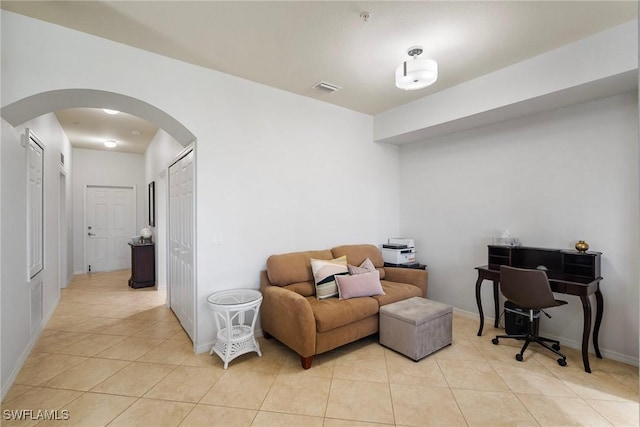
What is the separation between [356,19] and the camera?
2.23m

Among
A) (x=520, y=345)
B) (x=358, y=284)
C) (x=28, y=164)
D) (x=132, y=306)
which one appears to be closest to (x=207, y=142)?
(x=28, y=164)

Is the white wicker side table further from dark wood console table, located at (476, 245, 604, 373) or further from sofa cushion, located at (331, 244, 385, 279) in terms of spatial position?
dark wood console table, located at (476, 245, 604, 373)

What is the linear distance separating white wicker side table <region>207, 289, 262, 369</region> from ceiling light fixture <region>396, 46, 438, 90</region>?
2346 mm

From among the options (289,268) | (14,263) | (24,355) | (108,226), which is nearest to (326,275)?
(289,268)

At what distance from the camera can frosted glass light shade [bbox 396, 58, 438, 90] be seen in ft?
7.72

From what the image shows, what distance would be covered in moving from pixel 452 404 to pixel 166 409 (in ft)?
6.64

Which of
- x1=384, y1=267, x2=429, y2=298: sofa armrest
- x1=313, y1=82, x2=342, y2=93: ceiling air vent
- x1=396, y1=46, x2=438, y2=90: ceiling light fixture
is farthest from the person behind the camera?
x1=384, y1=267, x2=429, y2=298: sofa armrest

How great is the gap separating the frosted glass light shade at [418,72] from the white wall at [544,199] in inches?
66.8

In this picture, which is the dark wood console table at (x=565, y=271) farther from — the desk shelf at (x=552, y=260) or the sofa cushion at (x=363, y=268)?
the sofa cushion at (x=363, y=268)

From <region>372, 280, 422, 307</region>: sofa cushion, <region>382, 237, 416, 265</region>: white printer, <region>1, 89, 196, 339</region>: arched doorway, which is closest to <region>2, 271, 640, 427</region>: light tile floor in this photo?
<region>372, 280, 422, 307</region>: sofa cushion

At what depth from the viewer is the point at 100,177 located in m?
6.89

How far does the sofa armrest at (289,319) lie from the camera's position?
2553 mm

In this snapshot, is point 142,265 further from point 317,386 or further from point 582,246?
point 582,246

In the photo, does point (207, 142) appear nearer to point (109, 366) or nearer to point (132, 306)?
point (109, 366)
